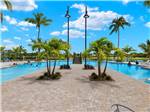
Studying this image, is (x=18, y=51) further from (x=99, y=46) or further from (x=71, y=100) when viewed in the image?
(x=71, y=100)

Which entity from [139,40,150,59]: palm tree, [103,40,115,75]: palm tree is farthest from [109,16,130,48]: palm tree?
[103,40,115,75]: palm tree

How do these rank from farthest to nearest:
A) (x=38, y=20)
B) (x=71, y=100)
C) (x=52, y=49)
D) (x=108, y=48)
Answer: (x=38, y=20)
(x=52, y=49)
(x=108, y=48)
(x=71, y=100)

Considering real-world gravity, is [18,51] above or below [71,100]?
above

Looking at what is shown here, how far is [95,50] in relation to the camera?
2095 centimetres

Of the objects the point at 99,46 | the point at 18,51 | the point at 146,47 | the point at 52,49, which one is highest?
the point at 146,47

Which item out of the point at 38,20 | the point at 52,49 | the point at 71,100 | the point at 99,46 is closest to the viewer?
the point at 71,100

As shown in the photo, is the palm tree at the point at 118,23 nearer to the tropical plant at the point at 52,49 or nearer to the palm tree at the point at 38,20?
the palm tree at the point at 38,20

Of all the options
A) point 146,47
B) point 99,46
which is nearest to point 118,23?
point 146,47

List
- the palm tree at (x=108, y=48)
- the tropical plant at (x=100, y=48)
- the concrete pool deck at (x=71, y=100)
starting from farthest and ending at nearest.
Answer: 1. the palm tree at (x=108, y=48)
2. the tropical plant at (x=100, y=48)
3. the concrete pool deck at (x=71, y=100)

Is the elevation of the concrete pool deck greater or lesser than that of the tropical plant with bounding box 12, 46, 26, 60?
lesser

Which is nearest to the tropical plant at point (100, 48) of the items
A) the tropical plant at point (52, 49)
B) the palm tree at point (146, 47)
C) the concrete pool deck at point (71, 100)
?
the tropical plant at point (52, 49)

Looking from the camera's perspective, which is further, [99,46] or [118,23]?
[118,23]

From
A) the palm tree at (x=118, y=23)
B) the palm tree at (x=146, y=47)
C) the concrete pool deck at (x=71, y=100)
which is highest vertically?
the palm tree at (x=118, y=23)

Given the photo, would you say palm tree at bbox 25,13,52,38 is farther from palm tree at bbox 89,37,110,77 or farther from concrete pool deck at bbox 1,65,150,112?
concrete pool deck at bbox 1,65,150,112
